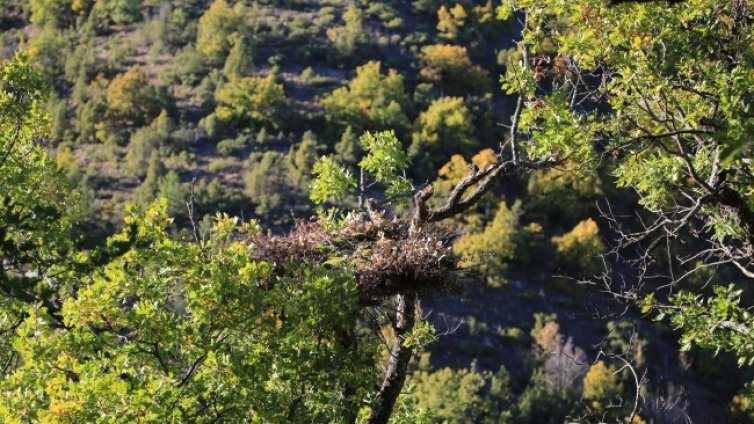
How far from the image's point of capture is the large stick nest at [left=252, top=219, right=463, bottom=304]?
260 inches

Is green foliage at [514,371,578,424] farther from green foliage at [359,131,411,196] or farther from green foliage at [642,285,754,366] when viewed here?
green foliage at [642,285,754,366]

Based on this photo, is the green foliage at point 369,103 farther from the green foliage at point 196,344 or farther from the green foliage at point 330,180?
the green foliage at point 196,344

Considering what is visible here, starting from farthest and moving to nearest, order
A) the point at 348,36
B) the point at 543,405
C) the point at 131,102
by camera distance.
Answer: the point at 348,36 → the point at 131,102 → the point at 543,405

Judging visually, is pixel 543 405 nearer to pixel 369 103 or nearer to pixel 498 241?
pixel 498 241

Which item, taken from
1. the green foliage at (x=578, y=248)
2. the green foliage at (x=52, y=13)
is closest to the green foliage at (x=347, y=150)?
the green foliage at (x=578, y=248)

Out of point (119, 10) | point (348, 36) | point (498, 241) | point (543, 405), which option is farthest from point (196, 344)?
point (119, 10)

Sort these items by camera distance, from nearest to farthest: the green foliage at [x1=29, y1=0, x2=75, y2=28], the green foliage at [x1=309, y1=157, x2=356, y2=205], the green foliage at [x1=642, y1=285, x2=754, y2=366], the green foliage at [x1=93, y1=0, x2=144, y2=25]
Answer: the green foliage at [x1=642, y1=285, x2=754, y2=366] → the green foliage at [x1=309, y1=157, x2=356, y2=205] → the green foliage at [x1=93, y1=0, x2=144, y2=25] → the green foliage at [x1=29, y1=0, x2=75, y2=28]

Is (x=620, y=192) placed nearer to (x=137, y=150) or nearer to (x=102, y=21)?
(x=137, y=150)

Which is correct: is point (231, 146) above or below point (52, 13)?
below

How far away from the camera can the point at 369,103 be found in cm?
6656

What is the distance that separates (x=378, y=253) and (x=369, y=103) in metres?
60.5

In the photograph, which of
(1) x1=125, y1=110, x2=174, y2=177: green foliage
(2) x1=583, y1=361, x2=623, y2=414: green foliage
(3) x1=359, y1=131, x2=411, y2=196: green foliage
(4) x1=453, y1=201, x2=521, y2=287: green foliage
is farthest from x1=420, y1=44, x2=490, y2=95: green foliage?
(3) x1=359, y1=131, x2=411, y2=196: green foliage

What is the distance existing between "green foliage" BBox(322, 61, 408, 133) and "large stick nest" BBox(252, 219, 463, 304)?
58.1 meters

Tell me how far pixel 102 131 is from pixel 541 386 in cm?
3633
